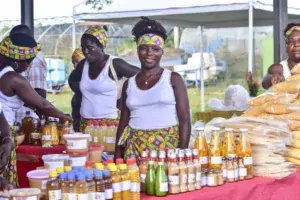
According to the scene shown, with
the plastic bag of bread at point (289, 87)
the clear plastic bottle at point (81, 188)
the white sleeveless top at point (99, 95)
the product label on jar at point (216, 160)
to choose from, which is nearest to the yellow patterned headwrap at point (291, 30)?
the plastic bag of bread at point (289, 87)

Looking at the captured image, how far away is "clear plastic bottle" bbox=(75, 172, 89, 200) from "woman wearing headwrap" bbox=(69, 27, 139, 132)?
2.86 metres

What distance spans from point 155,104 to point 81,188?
1503mm

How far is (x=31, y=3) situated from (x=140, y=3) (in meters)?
4.08

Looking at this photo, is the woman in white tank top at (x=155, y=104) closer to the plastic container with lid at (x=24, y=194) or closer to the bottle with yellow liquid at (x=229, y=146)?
the bottle with yellow liquid at (x=229, y=146)

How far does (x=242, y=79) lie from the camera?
18281 mm

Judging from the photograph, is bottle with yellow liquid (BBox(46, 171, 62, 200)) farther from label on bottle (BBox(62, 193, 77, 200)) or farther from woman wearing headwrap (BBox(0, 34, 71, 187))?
woman wearing headwrap (BBox(0, 34, 71, 187))

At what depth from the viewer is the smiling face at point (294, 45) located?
544cm

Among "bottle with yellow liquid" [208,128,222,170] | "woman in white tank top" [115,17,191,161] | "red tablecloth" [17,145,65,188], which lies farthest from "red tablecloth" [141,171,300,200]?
"red tablecloth" [17,145,65,188]

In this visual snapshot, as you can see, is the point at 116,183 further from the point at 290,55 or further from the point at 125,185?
the point at 290,55

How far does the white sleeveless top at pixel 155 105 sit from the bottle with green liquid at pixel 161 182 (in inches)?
38.5

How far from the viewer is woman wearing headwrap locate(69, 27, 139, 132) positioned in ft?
19.0

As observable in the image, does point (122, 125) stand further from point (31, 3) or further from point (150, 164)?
point (31, 3)

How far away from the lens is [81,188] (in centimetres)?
297

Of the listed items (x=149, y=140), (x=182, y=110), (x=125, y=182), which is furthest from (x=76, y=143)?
(x=182, y=110)
